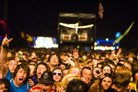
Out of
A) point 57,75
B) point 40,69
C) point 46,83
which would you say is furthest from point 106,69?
point 46,83

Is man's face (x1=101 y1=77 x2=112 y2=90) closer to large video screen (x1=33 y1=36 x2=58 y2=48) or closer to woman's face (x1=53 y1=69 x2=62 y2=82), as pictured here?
woman's face (x1=53 y1=69 x2=62 y2=82)

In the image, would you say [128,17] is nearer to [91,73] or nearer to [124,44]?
[124,44]

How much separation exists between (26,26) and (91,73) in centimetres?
3884

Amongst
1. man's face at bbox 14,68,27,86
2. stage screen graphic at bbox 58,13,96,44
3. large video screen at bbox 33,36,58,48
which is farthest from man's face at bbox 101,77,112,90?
large video screen at bbox 33,36,58,48

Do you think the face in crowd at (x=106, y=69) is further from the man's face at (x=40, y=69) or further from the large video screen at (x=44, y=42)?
the large video screen at (x=44, y=42)

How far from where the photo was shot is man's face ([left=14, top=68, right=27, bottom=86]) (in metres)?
4.39

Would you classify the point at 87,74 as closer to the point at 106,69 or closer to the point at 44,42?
the point at 106,69

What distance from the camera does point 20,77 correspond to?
4.41 m

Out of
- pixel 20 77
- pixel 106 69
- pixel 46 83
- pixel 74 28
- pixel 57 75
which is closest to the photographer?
pixel 46 83

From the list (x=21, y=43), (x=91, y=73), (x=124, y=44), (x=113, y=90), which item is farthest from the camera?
(x=21, y=43)

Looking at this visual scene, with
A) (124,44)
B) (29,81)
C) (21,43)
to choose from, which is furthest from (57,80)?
(21,43)

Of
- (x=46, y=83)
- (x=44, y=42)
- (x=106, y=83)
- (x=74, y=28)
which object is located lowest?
(x=106, y=83)

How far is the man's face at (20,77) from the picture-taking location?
4391 millimetres

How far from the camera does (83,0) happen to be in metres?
42.9
